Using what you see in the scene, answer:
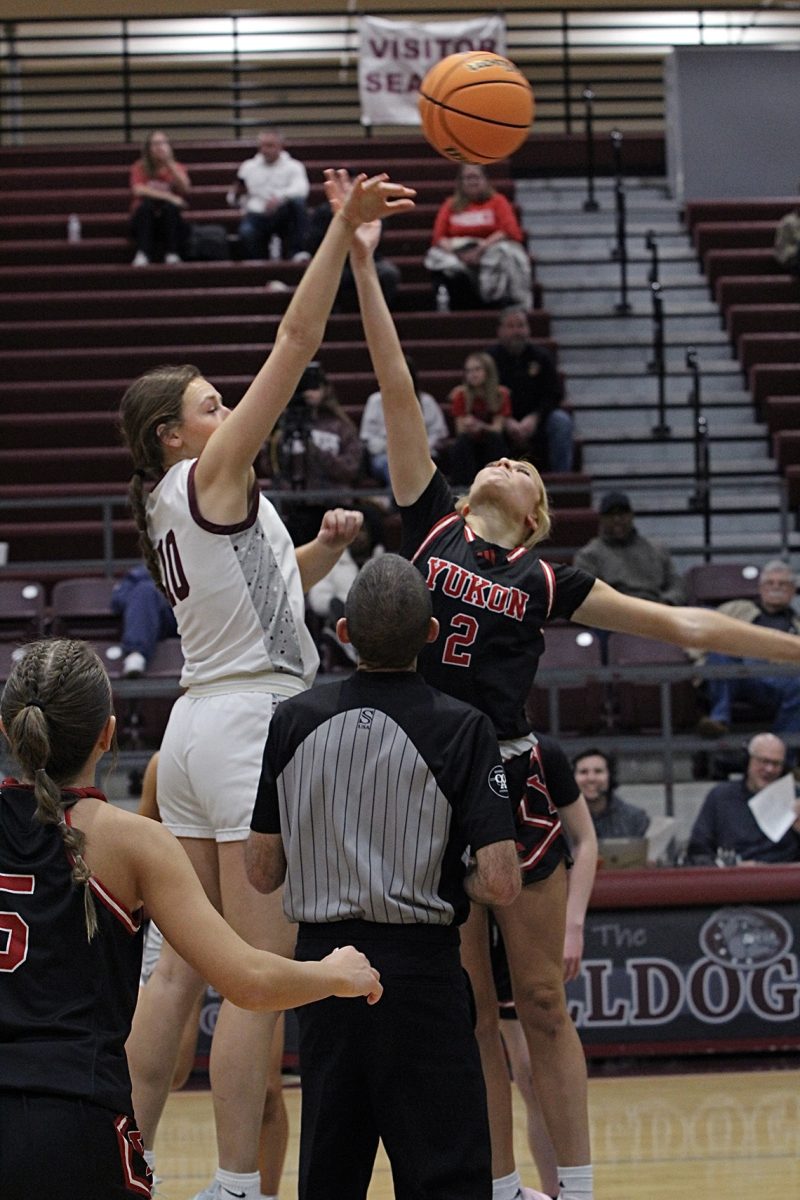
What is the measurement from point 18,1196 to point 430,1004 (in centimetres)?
98

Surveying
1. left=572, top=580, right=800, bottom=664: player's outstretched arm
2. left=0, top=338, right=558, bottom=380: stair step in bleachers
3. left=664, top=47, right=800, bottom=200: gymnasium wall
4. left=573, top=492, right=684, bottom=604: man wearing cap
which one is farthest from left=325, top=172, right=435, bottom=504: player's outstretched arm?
left=664, top=47, right=800, bottom=200: gymnasium wall

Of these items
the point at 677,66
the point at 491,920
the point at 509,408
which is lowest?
the point at 491,920

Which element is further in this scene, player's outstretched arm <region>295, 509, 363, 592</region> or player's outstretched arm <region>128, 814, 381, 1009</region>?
player's outstretched arm <region>295, 509, 363, 592</region>

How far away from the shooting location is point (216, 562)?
13.2ft

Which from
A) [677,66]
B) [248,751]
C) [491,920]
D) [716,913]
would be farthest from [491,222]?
[248,751]

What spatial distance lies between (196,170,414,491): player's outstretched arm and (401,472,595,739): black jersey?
24.8 inches

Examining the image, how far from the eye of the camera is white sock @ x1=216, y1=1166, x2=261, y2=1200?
12.9ft

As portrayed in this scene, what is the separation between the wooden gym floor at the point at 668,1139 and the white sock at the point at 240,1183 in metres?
1.41

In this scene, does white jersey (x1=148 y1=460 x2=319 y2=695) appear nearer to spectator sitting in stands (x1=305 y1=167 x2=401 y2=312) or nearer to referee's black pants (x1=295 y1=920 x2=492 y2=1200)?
referee's black pants (x1=295 y1=920 x2=492 y2=1200)

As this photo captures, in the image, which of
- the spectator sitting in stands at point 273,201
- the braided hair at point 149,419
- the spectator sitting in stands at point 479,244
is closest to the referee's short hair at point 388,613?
the braided hair at point 149,419

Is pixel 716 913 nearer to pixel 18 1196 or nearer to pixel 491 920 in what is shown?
pixel 491 920

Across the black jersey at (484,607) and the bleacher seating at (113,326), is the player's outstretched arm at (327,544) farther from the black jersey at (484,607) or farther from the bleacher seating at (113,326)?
the bleacher seating at (113,326)

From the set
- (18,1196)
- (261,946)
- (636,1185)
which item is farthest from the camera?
(636,1185)

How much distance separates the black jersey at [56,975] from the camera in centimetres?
269
